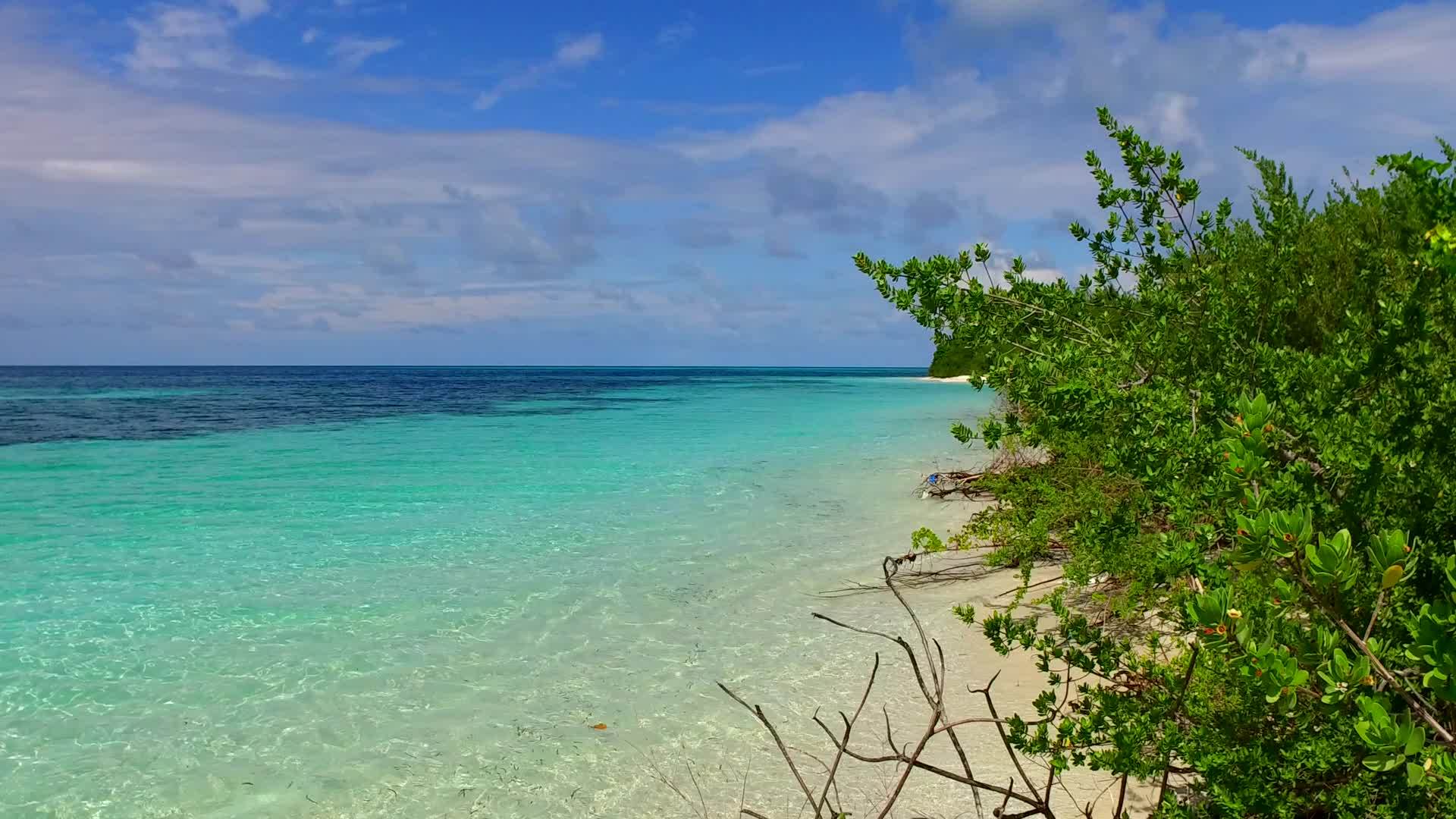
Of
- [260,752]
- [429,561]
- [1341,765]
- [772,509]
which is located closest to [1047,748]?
[1341,765]

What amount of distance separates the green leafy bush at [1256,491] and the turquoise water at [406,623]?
8.76ft

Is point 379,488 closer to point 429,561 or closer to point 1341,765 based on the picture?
point 429,561

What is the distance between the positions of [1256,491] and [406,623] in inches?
279

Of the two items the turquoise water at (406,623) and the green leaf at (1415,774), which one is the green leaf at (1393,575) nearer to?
the green leaf at (1415,774)

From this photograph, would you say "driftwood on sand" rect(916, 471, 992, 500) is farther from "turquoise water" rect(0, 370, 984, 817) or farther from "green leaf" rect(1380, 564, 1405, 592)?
"green leaf" rect(1380, 564, 1405, 592)

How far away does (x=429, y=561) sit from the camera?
999cm

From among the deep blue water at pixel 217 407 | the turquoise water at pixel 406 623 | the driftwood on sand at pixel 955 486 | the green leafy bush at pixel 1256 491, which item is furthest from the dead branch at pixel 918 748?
the deep blue water at pixel 217 407

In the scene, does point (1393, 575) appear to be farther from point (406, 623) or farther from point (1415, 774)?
point (406, 623)

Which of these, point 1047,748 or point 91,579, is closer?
point 1047,748

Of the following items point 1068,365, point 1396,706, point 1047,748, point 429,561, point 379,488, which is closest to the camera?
point 1396,706

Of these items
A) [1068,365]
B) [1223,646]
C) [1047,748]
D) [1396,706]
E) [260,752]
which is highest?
[1068,365]

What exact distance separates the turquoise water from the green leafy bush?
8.76ft

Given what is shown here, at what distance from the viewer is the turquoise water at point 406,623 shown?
5148 mm

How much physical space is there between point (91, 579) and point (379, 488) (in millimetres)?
5993
